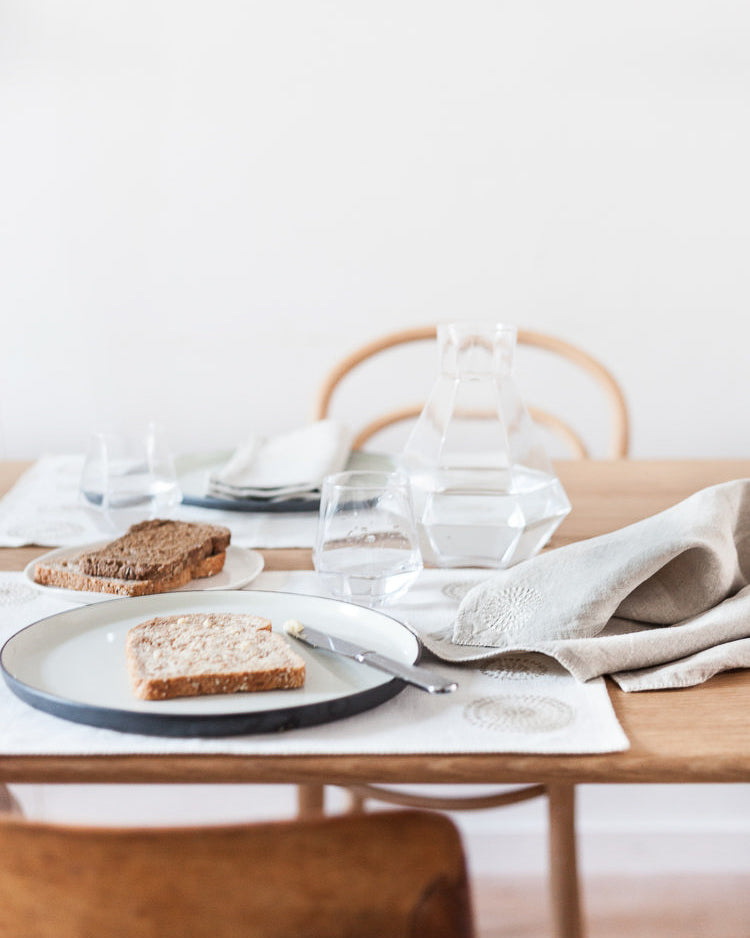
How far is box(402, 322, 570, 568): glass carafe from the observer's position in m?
0.92

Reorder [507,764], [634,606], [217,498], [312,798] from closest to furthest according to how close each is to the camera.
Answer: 1. [507,764]
2. [634,606]
3. [217,498]
4. [312,798]

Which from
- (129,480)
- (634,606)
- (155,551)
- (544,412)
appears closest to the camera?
(634,606)

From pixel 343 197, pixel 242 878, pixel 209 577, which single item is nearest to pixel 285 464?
pixel 209 577

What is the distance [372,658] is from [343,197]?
194 cm

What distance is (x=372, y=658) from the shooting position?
64 centimetres

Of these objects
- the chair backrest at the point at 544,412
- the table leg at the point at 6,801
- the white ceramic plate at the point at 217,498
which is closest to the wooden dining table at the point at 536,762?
the white ceramic plate at the point at 217,498

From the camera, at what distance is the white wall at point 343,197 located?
2.36m

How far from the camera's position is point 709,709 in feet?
2.08

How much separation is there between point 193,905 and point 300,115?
2.25 meters

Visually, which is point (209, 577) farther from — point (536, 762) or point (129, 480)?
point (536, 762)

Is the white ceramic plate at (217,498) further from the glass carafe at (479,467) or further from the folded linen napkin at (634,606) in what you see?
the folded linen napkin at (634,606)

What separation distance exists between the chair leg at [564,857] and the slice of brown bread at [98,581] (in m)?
0.60

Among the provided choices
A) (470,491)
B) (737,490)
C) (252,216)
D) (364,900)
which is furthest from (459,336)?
(252,216)

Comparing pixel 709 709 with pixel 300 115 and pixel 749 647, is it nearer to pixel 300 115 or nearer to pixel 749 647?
pixel 749 647
